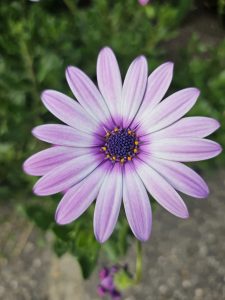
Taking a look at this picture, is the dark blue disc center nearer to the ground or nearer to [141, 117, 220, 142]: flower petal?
[141, 117, 220, 142]: flower petal

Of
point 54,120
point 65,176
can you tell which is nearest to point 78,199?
point 65,176

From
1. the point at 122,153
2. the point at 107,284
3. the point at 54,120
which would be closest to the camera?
the point at 122,153

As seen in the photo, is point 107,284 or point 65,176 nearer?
point 65,176

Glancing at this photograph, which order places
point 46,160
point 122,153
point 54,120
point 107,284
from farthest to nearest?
point 54,120 < point 107,284 < point 122,153 < point 46,160

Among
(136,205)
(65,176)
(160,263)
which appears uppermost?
(65,176)

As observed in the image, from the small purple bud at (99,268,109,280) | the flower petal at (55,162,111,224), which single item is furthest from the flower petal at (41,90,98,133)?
the small purple bud at (99,268,109,280)

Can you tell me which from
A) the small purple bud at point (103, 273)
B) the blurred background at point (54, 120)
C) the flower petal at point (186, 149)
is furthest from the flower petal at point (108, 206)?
the small purple bud at point (103, 273)

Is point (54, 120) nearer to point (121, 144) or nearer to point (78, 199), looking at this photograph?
point (121, 144)
